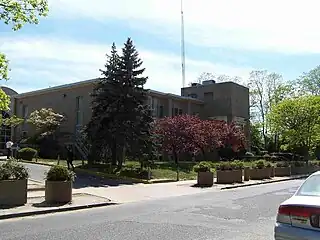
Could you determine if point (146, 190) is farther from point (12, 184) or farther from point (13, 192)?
point (12, 184)

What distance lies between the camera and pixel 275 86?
2520 inches

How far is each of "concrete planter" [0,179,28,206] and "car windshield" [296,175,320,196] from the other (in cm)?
862

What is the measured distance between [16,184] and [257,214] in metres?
6.99

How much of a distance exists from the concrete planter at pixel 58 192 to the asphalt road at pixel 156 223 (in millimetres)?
1266

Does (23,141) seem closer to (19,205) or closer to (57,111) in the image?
(57,111)

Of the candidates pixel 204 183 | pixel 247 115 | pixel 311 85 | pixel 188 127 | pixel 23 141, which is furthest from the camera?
pixel 311 85

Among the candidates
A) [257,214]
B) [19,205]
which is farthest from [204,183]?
[19,205]

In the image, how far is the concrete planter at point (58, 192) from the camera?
13477 millimetres

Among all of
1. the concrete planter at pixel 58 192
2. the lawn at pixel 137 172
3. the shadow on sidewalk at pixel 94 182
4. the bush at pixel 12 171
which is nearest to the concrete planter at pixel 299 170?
the lawn at pixel 137 172

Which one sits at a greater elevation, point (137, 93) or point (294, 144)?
point (137, 93)

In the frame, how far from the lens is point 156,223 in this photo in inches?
399

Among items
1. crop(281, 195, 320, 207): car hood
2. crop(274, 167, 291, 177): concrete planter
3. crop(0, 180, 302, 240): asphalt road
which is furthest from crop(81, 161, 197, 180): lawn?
crop(281, 195, 320, 207): car hood

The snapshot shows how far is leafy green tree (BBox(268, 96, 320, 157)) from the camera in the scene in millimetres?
39062

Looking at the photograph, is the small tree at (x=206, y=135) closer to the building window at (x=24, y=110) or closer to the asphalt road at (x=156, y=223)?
the asphalt road at (x=156, y=223)
